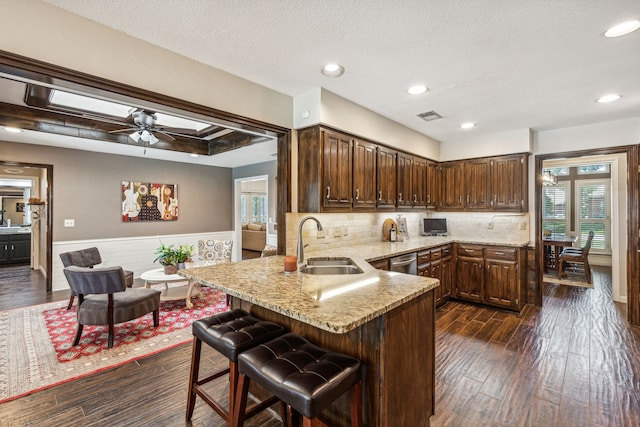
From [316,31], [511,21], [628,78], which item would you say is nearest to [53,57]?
[316,31]

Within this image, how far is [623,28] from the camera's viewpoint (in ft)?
6.43

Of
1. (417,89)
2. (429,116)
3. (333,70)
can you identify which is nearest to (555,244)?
(429,116)

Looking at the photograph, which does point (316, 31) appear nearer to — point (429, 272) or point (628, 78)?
point (628, 78)

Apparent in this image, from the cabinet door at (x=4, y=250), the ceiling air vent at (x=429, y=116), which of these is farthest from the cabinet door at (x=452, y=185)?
the cabinet door at (x=4, y=250)

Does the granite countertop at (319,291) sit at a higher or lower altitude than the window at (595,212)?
lower

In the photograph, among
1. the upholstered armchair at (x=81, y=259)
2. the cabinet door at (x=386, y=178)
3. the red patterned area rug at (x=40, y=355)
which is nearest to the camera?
the red patterned area rug at (x=40, y=355)

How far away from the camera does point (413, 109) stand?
3588 millimetres

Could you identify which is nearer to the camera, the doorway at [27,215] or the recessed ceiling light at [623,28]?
the recessed ceiling light at [623,28]

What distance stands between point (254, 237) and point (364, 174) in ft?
17.7

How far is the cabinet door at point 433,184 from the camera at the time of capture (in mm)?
4930

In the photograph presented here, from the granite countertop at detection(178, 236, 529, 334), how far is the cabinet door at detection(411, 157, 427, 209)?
2356mm

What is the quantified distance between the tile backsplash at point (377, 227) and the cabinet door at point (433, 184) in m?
0.36

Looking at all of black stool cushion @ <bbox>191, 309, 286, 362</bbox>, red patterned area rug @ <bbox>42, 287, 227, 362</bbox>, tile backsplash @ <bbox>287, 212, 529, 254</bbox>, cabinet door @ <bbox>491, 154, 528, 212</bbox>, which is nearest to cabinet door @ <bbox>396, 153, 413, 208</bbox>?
tile backsplash @ <bbox>287, 212, 529, 254</bbox>

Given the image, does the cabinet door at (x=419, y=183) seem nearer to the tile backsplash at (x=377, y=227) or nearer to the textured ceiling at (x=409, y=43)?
the tile backsplash at (x=377, y=227)
